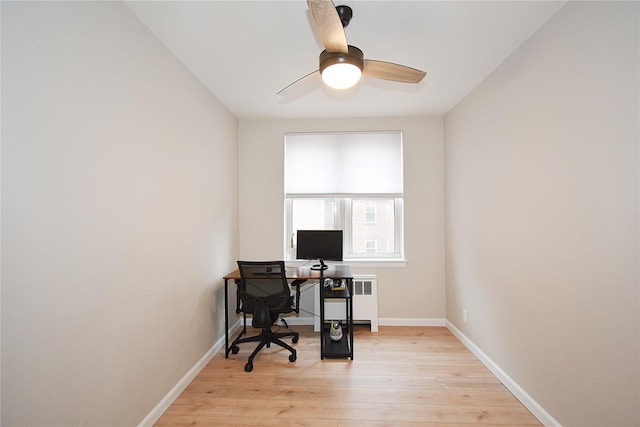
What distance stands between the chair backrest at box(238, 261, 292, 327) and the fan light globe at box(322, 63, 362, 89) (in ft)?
5.30

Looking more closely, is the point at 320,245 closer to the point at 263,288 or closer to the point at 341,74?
the point at 263,288

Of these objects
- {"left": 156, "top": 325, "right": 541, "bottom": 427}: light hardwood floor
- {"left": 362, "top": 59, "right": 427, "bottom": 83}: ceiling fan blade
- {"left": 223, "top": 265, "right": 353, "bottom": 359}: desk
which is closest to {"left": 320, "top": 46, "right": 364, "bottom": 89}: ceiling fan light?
{"left": 362, "top": 59, "right": 427, "bottom": 83}: ceiling fan blade

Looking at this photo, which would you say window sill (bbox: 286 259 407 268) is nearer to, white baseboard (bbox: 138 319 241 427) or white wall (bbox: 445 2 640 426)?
white wall (bbox: 445 2 640 426)

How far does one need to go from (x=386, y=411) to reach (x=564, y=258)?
1578 mm

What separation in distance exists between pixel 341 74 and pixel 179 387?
2598mm

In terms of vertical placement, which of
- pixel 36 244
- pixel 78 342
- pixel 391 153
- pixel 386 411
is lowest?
pixel 386 411

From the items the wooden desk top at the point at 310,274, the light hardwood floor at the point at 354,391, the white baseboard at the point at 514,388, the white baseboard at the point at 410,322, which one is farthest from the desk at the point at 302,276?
the white baseboard at the point at 514,388

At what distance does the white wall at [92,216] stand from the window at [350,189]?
153 centimetres

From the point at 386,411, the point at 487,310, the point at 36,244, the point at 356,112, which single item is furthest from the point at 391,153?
the point at 36,244

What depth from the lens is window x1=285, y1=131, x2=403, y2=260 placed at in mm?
3607

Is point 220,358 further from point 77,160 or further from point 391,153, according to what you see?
point 391,153

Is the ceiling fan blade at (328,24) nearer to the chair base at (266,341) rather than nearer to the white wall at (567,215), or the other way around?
the white wall at (567,215)

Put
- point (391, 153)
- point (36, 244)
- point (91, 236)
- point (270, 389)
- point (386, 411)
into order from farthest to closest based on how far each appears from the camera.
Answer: point (391, 153) → point (270, 389) → point (386, 411) → point (91, 236) → point (36, 244)

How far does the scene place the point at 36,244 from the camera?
1.15m
